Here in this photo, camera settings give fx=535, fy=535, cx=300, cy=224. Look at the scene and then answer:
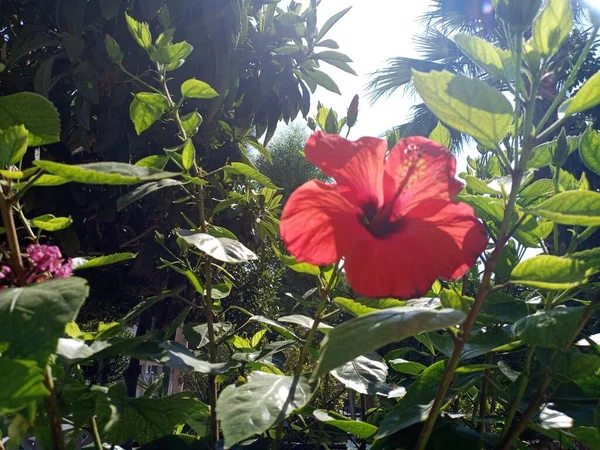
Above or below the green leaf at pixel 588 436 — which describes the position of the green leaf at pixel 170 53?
above

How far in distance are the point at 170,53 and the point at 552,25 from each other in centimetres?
48

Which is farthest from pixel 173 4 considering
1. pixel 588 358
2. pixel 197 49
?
pixel 588 358

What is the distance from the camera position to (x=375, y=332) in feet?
0.97

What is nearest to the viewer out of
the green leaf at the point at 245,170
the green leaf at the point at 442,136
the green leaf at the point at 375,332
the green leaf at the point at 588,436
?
the green leaf at the point at 375,332

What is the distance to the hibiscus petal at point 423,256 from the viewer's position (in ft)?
1.37

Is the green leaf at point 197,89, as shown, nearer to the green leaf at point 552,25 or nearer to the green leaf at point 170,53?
the green leaf at point 170,53

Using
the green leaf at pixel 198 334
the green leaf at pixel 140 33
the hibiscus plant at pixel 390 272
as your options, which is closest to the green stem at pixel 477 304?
the hibiscus plant at pixel 390 272

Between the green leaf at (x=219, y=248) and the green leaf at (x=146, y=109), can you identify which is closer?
the green leaf at (x=219, y=248)

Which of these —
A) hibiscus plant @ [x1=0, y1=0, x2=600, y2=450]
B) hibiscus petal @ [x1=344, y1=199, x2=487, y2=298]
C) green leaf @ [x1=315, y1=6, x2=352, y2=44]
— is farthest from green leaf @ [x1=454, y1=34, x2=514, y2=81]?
green leaf @ [x1=315, y1=6, x2=352, y2=44]

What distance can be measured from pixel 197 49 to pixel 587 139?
1504 mm

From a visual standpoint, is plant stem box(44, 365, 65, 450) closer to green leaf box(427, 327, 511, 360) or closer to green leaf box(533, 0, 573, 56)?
green leaf box(427, 327, 511, 360)

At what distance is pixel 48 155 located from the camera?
5.57 feet

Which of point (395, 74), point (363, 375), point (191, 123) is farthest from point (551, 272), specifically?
point (395, 74)

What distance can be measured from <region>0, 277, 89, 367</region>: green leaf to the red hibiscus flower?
0.17 meters
